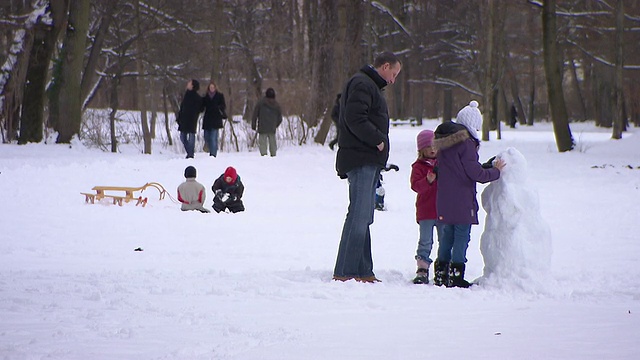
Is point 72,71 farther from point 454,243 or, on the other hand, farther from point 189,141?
point 454,243

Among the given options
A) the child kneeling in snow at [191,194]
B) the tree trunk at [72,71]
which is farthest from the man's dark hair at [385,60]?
the tree trunk at [72,71]

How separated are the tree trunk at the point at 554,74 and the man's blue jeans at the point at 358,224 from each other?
60.9 ft

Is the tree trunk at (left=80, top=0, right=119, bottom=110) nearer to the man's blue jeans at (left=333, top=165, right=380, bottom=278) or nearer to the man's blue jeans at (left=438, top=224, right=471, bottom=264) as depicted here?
the man's blue jeans at (left=333, top=165, right=380, bottom=278)

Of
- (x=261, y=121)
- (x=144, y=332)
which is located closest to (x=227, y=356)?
(x=144, y=332)

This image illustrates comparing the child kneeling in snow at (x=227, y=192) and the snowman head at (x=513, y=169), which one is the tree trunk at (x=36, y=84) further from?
the snowman head at (x=513, y=169)

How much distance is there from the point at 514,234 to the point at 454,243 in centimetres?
51

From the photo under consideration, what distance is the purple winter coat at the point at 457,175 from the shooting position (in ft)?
23.3

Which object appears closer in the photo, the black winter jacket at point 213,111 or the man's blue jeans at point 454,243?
the man's blue jeans at point 454,243

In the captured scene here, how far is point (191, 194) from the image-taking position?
42.8 feet

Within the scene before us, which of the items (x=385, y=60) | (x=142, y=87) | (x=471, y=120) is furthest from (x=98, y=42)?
(x=471, y=120)

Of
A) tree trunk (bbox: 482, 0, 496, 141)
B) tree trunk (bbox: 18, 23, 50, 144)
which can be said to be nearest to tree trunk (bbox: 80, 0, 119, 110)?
tree trunk (bbox: 18, 23, 50, 144)

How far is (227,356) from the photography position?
4.51 metres

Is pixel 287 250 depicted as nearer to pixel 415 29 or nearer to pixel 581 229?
pixel 581 229

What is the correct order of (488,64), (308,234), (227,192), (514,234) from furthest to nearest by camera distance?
(488,64), (227,192), (308,234), (514,234)
